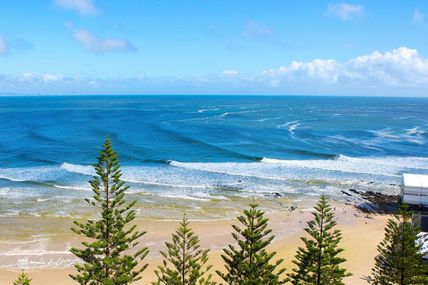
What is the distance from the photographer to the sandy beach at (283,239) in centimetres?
2475

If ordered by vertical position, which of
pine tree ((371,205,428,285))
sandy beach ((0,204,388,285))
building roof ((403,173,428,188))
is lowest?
sandy beach ((0,204,388,285))

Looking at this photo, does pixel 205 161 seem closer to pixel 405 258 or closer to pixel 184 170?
pixel 184 170

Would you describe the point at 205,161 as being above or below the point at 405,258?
above

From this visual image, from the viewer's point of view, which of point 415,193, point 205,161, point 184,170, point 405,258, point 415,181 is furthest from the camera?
point 205,161

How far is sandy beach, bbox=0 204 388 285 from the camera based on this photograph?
24750 millimetres

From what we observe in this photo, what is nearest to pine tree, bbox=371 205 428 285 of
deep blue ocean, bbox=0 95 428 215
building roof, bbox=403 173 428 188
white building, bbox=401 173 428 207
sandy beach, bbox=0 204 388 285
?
sandy beach, bbox=0 204 388 285

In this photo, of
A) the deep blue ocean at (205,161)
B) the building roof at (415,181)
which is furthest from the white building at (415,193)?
the deep blue ocean at (205,161)

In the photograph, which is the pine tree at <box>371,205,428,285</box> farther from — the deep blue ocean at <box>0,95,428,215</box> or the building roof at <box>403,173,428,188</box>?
the deep blue ocean at <box>0,95,428,215</box>

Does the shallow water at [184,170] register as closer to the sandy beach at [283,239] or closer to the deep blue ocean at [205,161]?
the deep blue ocean at [205,161]

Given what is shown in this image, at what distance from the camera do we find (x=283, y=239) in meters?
31.4

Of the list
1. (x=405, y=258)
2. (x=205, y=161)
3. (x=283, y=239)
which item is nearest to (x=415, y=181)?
(x=283, y=239)

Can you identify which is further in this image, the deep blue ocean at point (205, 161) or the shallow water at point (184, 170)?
the deep blue ocean at point (205, 161)

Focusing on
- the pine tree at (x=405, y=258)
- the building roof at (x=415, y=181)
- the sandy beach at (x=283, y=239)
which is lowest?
the sandy beach at (x=283, y=239)

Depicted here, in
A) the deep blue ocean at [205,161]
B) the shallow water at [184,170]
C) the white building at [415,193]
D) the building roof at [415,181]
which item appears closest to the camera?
the white building at [415,193]
